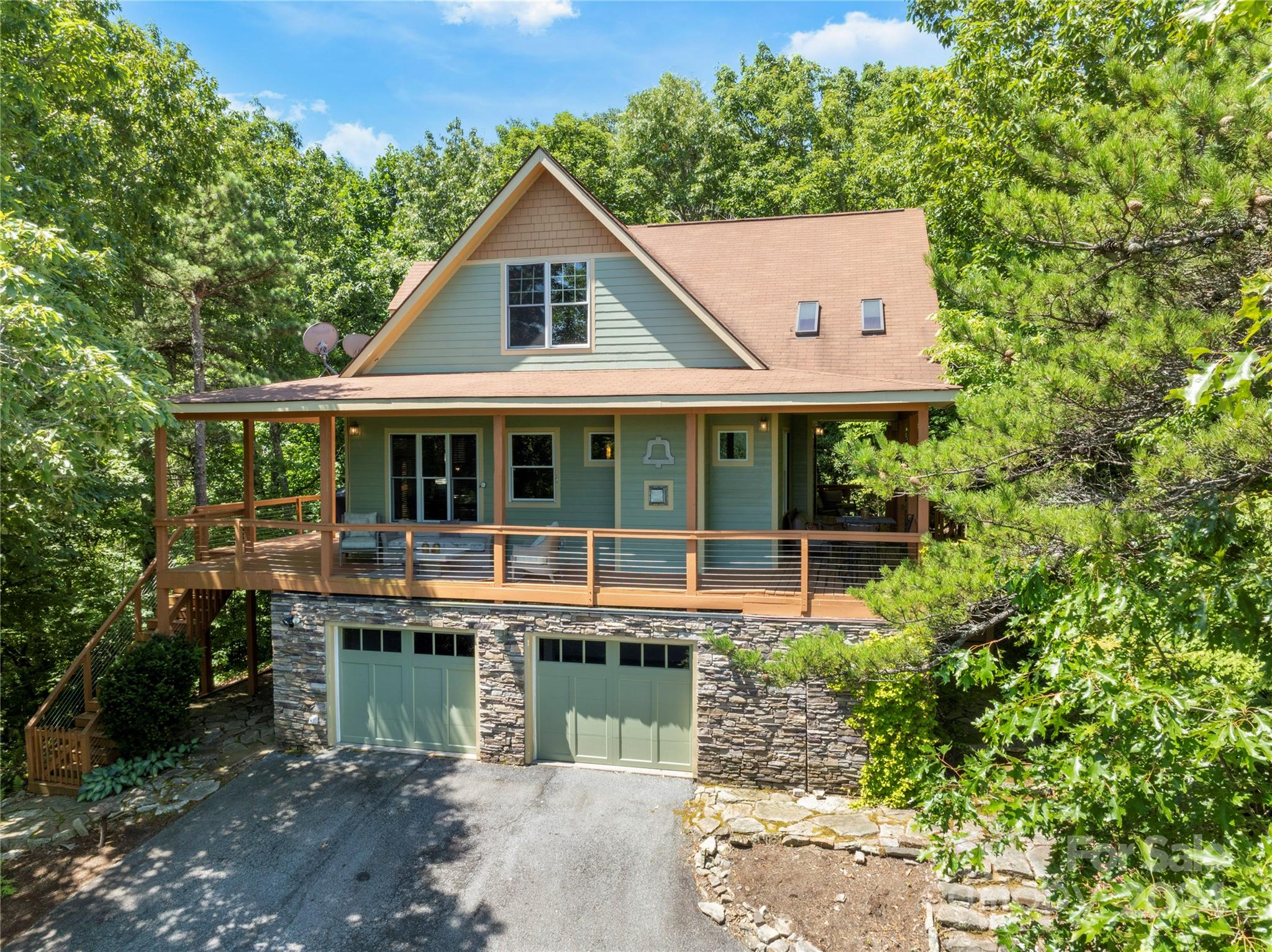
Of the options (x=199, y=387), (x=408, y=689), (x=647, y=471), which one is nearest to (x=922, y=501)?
(x=647, y=471)

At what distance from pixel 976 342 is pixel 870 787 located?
5970mm

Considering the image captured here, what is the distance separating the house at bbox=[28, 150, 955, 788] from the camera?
9.34 metres

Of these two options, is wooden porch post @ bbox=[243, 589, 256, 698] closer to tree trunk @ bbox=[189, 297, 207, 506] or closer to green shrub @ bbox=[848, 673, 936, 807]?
tree trunk @ bbox=[189, 297, 207, 506]

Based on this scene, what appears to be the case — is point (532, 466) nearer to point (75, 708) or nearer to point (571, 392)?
point (571, 392)

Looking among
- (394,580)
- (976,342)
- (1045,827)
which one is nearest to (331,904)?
(394,580)

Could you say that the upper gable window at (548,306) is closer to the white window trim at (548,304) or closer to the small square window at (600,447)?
the white window trim at (548,304)

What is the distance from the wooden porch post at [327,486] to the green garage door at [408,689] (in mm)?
1120

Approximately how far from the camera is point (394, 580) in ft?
33.5

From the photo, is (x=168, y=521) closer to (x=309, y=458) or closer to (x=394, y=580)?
(x=394, y=580)

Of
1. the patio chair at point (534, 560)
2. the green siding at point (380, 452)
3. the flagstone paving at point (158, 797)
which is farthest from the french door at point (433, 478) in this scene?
the flagstone paving at point (158, 797)

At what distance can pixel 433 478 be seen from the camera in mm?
12438

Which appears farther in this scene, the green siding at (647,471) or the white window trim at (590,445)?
the white window trim at (590,445)

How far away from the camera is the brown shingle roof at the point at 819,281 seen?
38.8ft

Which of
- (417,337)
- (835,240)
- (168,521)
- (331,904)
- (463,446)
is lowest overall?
(331,904)
